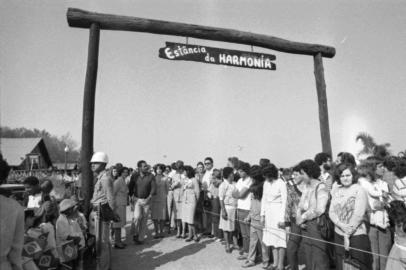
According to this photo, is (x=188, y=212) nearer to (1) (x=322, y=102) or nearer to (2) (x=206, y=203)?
(2) (x=206, y=203)

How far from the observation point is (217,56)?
7.40m

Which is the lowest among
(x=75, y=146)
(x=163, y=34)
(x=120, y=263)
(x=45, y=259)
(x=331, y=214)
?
(x=120, y=263)

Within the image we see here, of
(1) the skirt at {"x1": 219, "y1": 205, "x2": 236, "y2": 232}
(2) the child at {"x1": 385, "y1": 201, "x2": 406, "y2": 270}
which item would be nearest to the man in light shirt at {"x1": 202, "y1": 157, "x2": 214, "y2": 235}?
(1) the skirt at {"x1": 219, "y1": 205, "x2": 236, "y2": 232}

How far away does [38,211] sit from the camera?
14.9 feet

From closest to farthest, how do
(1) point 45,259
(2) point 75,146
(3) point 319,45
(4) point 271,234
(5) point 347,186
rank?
(1) point 45,259 → (5) point 347,186 → (4) point 271,234 → (3) point 319,45 → (2) point 75,146

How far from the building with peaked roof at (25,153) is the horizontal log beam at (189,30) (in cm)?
2815

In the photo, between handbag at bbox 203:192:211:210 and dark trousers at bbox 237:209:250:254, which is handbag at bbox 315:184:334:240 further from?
handbag at bbox 203:192:211:210

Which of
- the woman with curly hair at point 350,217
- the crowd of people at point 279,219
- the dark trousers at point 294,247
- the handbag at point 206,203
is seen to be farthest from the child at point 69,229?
the handbag at point 206,203

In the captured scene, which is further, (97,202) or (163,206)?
(163,206)

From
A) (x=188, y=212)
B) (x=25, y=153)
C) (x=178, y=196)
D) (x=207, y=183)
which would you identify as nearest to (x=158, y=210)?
(x=178, y=196)

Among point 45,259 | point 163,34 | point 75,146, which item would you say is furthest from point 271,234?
point 75,146

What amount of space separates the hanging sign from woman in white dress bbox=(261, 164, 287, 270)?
122 inches

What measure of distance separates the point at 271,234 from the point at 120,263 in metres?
3.27

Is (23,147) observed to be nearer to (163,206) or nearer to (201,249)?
(163,206)
